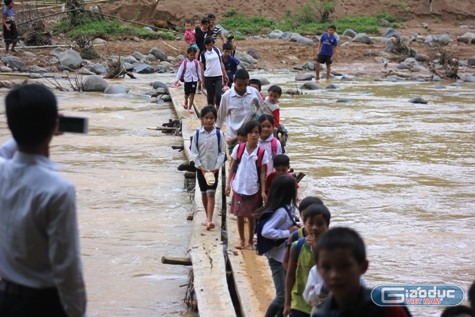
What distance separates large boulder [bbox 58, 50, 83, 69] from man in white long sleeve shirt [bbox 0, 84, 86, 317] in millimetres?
22771

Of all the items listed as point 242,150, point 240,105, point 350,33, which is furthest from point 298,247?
point 350,33

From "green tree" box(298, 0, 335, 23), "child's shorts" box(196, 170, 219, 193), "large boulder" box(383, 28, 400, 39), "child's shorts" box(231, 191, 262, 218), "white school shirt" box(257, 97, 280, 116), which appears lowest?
"large boulder" box(383, 28, 400, 39)

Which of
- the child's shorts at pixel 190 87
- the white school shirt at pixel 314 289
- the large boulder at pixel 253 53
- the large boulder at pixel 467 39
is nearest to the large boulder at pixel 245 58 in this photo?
the large boulder at pixel 253 53

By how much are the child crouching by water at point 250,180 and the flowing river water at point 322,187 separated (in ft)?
2.75

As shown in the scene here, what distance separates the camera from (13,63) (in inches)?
Answer: 977

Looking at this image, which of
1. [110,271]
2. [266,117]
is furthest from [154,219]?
[266,117]

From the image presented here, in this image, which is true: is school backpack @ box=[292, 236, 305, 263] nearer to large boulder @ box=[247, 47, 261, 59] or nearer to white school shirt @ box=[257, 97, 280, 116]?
white school shirt @ box=[257, 97, 280, 116]

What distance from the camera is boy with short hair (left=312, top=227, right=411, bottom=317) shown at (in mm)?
2969

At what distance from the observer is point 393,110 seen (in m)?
18.9

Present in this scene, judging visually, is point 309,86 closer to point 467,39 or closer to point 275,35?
point 275,35

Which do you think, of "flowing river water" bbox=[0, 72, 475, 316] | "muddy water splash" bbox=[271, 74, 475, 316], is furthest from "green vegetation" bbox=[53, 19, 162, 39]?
"muddy water splash" bbox=[271, 74, 475, 316]

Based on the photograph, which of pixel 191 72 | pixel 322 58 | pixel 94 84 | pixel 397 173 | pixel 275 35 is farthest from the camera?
pixel 275 35

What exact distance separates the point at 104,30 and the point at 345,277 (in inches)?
1141

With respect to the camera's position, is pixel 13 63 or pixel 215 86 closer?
pixel 215 86
